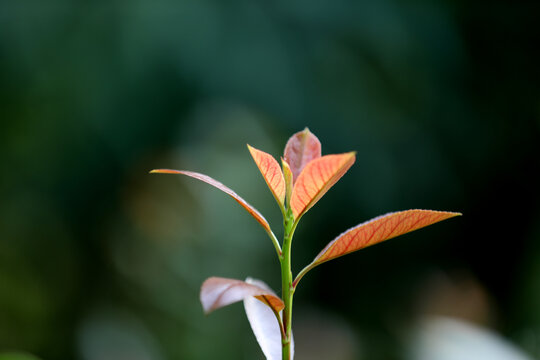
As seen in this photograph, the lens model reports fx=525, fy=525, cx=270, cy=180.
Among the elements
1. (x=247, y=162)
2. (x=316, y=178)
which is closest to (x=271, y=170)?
(x=316, y=178)

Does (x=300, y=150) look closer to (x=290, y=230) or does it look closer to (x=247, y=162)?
(x=290, y=230)

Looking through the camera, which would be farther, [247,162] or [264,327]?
[247,162]

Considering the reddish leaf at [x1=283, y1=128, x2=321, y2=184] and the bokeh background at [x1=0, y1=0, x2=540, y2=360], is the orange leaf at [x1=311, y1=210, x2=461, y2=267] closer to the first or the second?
the reddish leaf at [x1=283, y1=128, x2=321, y2=184]

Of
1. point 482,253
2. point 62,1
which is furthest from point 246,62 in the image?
point 482,253

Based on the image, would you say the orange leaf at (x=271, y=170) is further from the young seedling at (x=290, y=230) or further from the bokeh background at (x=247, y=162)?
the bokeh background at (x=247, y=162)

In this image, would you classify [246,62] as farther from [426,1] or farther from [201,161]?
[426,1]

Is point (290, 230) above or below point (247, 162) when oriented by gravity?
above

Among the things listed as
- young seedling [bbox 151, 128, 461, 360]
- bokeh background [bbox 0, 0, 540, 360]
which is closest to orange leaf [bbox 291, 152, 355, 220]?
young seedling [bbox 151, 128, 461, 360]
